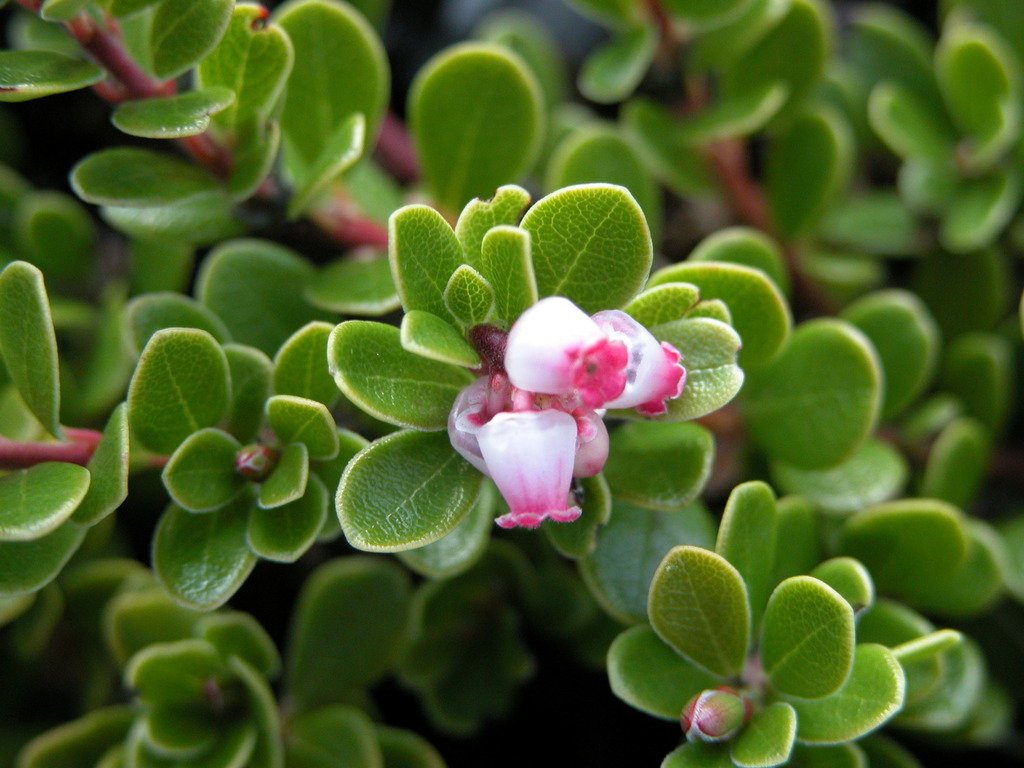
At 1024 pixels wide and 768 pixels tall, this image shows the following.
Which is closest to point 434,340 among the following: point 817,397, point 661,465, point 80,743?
point 661,465

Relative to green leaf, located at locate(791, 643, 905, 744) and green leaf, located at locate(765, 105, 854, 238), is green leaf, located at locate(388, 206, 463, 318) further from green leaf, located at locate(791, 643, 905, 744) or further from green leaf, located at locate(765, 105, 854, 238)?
green leaf, located at locate(765, 105, 854, 238)

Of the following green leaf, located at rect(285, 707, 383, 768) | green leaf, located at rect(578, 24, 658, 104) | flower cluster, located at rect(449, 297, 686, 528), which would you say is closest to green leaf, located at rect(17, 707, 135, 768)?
green leaf, located at rect(285, 707, 383, 768)

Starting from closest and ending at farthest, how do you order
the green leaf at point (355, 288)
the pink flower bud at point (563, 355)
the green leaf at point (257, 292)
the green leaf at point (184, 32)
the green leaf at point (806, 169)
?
the pink flower bud at point (563, 355)
the green leaf at point (184, 32)
the green leaf at point (355, 288)
the green leaf at point (257, 292)
the green leaf at point (806, 169)

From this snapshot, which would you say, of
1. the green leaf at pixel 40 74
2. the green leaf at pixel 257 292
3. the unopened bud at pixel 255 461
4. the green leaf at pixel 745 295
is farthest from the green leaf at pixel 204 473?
the green leaf at pixel 745 295

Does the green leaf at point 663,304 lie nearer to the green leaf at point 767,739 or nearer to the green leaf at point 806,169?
the green leaf at point 767,739

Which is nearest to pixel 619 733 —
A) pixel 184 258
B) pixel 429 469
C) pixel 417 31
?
pixel 429 469

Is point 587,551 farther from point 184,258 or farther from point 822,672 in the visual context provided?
point 184,258

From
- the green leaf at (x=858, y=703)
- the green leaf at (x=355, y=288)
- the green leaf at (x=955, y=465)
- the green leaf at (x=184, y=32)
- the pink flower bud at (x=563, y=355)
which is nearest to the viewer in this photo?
the pink flower bud at (x=563, y=355)
